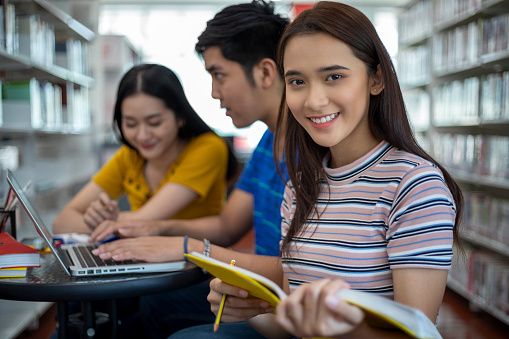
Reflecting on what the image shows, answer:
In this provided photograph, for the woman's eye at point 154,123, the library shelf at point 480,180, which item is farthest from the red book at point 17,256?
the library shelf at point 480,180

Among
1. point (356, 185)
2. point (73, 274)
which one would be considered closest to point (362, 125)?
point (356, 185)

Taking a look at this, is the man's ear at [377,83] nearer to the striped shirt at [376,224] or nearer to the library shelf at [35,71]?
the striped shirt at [376,224]

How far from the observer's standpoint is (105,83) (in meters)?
6.50

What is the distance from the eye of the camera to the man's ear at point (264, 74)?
1.79 metres

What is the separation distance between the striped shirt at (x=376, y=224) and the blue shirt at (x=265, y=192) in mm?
389

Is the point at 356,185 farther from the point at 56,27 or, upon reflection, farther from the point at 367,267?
the point at 56,27

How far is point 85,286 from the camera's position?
1.28 meters

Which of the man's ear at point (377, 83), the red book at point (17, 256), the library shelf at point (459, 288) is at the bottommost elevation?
the library shelf at point (459, 288)

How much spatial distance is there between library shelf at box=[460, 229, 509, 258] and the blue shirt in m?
1.87

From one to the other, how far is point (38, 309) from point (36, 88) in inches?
48.6

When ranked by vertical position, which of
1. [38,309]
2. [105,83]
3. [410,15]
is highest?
[410,15]

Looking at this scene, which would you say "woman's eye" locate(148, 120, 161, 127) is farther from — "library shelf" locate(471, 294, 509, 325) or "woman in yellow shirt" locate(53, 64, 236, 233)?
"library shelf" locate(471, 294, 509, 325)

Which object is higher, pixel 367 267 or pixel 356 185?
pixel 356 185

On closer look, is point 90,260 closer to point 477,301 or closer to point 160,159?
point 160,159
